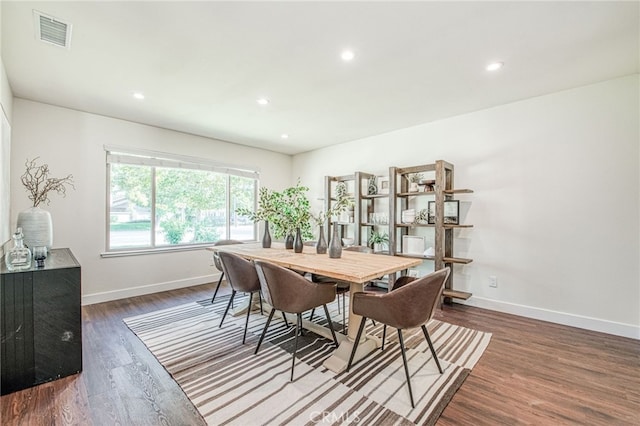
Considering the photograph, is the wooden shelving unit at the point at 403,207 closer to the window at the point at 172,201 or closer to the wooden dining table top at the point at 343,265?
the wooden dining table top at the point at 343,265

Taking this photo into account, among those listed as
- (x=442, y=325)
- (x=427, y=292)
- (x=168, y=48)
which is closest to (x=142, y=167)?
(x=168, y=48)

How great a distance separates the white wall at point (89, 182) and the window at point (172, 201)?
153 mm

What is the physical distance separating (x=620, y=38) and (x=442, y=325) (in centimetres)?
277

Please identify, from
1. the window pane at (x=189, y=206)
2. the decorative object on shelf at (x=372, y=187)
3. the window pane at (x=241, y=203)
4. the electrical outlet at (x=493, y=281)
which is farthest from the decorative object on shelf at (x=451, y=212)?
the window pane at (x=189, y=206)

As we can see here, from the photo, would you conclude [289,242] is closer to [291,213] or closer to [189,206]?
[291,213]

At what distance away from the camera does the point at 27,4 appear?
5.73 ft

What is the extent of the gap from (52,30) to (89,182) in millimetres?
2162

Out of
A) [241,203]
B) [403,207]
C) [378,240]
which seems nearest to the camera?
[403,207]

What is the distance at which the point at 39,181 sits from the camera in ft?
10.7

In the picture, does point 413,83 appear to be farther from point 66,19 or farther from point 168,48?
point 66,19

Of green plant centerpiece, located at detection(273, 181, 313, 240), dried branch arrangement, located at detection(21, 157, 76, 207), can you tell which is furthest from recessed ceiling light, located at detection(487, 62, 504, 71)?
dried branch arrangement, located at detection(21, 157, 76, 207)

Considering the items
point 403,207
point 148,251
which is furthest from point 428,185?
point 148,251

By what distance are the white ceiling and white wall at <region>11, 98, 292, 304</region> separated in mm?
265

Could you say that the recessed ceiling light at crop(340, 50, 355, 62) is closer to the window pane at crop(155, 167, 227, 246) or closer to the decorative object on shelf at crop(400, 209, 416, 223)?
the decorative object on shelf at crop(400, 209, 416, 223)
